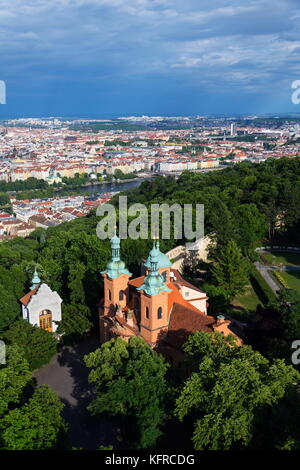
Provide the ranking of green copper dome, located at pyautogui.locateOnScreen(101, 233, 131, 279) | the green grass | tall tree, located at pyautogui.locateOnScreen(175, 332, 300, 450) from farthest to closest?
1. the green grass
2. green copper dome, located at pyautogui.locateOnScreen(101, 233, 131, 279)
3. tall tree, located at pyautogui.locateOnScreen(175, 332, 300, 450)

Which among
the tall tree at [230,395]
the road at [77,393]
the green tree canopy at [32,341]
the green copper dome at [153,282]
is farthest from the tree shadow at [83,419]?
the green copper dome at [153,282]

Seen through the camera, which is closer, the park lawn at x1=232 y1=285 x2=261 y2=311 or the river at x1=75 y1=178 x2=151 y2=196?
the park lawn at x1=232 y1=285 x2=261 y2=311

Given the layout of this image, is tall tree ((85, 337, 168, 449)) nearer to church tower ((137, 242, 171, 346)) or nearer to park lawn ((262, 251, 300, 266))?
church tower ((137, 242, 171, 346))

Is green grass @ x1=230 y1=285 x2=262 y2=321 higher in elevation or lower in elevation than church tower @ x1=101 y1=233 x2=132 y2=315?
lower

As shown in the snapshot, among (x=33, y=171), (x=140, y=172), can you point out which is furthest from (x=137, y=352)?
(x=140, y=172)

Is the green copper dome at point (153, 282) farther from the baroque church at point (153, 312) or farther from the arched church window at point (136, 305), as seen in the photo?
the arched church window at point (136, 305)

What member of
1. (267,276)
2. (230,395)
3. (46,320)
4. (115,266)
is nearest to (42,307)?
(46,320)

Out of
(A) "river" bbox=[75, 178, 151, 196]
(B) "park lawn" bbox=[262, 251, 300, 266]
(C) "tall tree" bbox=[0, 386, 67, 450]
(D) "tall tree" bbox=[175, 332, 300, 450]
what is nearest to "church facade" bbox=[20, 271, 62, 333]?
(C) "tall tree" bbox=[0, 386, 67, 450]

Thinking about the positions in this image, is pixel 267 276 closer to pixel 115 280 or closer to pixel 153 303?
pixel 115 280
